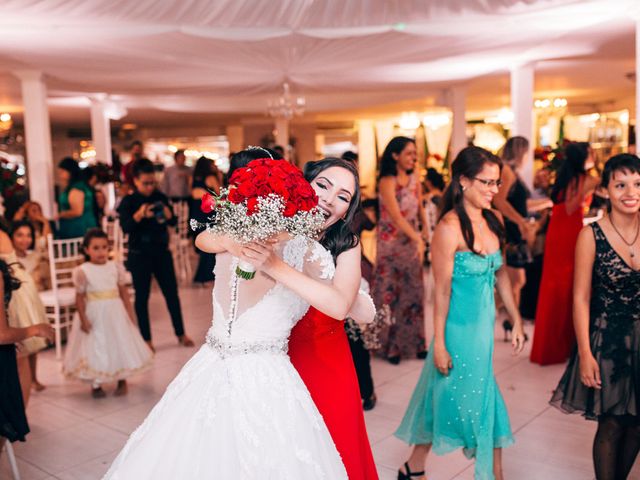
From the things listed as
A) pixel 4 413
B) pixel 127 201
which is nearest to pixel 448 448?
pixel 4 413

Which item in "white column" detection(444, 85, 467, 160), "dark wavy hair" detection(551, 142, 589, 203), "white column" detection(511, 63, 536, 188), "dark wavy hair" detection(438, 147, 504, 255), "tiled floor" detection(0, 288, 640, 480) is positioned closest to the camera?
"dark wavy hair" detection(438, 147, 504, 255)

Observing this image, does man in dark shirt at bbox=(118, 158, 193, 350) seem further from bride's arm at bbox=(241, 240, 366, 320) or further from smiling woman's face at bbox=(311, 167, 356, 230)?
bride's arm at bbox=(241, 240, 366, 320)

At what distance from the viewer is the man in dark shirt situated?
5094mm

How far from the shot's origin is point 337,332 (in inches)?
86.6

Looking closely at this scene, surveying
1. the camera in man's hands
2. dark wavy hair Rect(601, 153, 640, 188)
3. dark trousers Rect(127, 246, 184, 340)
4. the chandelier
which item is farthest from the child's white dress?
the chandelier

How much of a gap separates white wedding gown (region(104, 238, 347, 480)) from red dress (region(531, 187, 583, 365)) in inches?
134

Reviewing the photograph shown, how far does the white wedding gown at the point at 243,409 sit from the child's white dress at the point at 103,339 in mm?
2644

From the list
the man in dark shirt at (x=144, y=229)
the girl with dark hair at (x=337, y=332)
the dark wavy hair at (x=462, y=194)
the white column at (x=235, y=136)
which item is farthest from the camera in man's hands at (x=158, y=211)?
the white column at (x=235, y=136)

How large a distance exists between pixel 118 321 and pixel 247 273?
299cm

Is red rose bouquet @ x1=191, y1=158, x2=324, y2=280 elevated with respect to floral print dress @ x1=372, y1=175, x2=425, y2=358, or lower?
elevated

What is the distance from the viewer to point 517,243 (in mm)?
5133

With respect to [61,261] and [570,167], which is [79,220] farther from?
[570,167]

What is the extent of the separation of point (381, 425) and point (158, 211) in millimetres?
2625

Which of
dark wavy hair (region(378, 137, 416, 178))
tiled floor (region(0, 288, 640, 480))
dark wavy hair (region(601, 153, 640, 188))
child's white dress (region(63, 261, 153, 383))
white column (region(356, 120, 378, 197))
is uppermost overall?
white column (region(356, 120, 378, 197))
